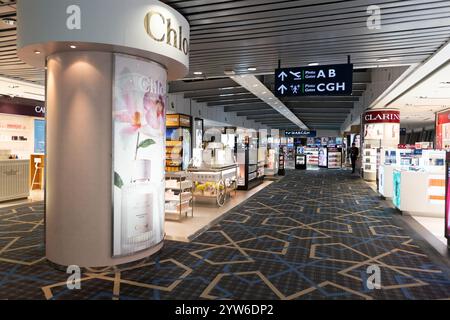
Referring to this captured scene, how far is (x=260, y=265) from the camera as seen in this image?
3.92 metres

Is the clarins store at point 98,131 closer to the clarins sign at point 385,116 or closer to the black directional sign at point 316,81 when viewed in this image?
the black directional sign at point 316,81

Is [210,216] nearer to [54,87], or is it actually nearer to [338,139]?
[54,87]

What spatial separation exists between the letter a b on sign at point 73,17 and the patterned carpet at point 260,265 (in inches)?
102

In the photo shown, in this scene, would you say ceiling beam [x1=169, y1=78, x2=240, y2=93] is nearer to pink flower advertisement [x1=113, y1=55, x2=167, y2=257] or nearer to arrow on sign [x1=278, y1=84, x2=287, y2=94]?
arrow on sign [x1=278, y1=84, x2=287, y2=94]

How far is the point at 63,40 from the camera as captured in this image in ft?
10.9

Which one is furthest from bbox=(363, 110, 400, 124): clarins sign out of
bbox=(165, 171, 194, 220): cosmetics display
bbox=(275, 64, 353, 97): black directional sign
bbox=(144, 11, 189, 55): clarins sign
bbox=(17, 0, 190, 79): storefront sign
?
bbox=(17, 0, 190, 79): storefront sign

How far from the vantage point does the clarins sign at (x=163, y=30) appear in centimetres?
359

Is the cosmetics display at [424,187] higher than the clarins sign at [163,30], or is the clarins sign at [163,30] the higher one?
the clarins sign at [163,30]

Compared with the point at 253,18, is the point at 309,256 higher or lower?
lower

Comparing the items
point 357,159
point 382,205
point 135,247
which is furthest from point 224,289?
point 357,159

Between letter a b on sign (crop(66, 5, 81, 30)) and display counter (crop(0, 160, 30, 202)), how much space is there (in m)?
5.86

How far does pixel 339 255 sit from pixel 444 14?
3.33 meters

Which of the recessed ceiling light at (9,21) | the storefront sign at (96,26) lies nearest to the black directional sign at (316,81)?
the storefront sign at (96,26)

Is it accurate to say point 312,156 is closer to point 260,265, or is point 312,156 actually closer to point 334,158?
point 334,158
